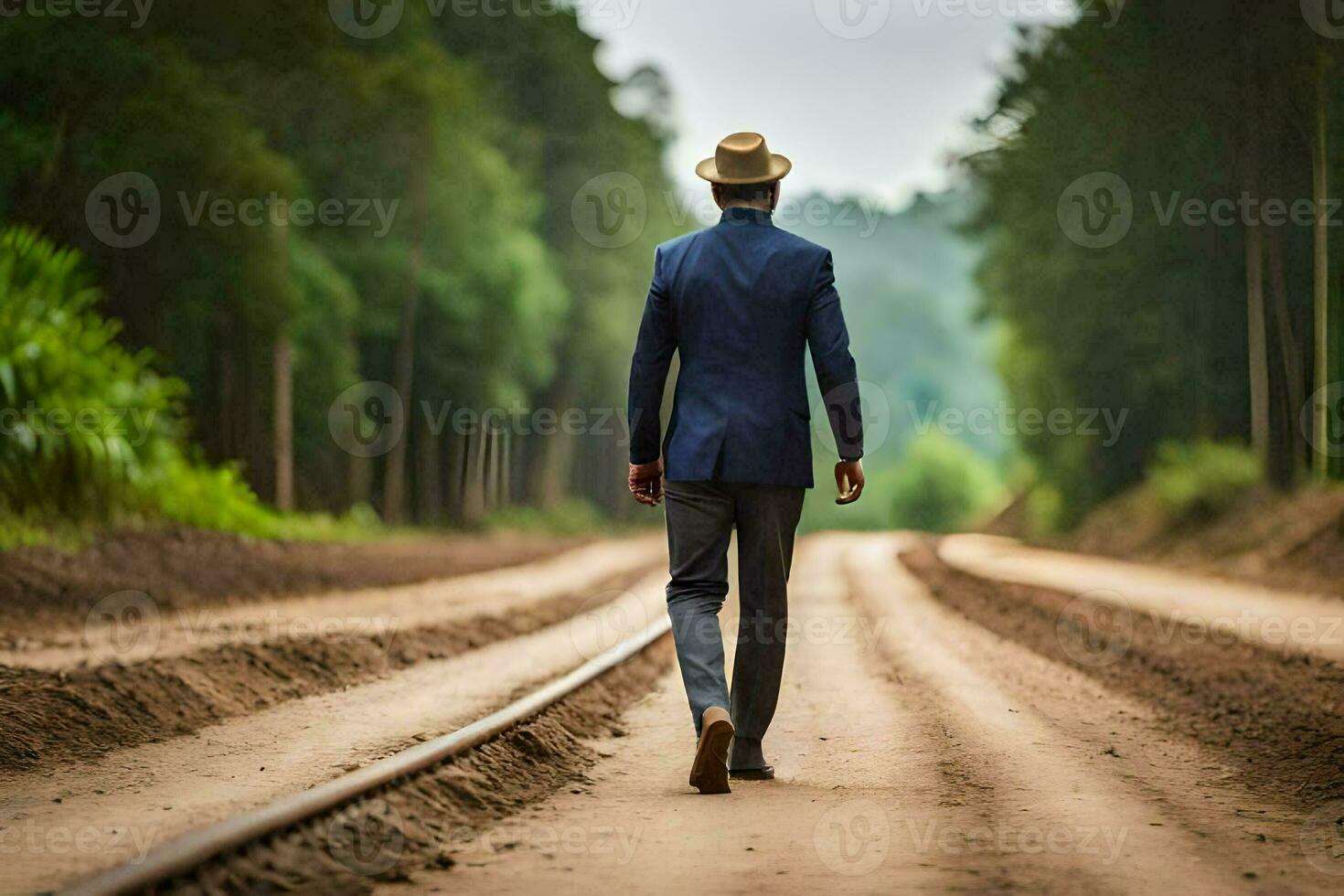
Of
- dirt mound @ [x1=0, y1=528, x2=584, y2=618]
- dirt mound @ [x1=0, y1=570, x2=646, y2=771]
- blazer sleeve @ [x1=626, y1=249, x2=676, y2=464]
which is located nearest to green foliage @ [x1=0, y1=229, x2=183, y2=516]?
dirt mound @ [x1=0, y1=528, x2=584, y2=618]

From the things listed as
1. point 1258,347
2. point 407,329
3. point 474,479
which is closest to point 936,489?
point 474,479

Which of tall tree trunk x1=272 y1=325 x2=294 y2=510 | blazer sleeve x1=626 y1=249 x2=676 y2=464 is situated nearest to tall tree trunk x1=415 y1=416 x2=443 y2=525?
tall tree trunk x1=272 y1=325 x2=294 y2=510

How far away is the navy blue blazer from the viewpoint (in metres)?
5.30

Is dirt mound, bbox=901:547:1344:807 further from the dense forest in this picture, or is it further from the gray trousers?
the dense forest

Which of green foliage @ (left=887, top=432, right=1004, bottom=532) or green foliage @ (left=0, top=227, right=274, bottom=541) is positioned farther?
green foliage @ (left=887, top=432, right=1004, bottom=532)

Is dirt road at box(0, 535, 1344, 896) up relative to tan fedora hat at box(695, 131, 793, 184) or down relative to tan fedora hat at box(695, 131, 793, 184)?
down

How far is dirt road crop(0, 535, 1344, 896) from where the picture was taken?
13.0ft

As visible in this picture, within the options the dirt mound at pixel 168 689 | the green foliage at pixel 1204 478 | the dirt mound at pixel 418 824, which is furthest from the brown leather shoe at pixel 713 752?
the green foliage at pixel 1204 478

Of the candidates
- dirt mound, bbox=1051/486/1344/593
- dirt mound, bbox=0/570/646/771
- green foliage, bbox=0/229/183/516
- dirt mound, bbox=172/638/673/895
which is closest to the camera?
dirt mound, bbox=172/638/673/895

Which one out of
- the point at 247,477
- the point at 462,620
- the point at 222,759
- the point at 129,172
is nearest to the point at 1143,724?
the point at 222,759

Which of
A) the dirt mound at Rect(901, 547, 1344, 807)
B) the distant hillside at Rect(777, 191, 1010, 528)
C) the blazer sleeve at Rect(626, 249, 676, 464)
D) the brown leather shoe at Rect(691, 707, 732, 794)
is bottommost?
the dirt mound at Rect(901, 547, 1344, 807)

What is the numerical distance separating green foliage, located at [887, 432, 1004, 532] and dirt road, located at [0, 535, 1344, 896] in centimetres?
6337

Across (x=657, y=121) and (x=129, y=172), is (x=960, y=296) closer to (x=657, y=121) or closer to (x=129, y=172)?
(x=657, y=121)

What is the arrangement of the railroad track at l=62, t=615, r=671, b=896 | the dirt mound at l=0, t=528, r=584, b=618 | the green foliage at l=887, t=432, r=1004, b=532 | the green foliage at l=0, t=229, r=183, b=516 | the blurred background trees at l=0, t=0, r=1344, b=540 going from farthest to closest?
the green foliage at l=887, t=432, r=1004, b=532, the blurred background trees at l=0, t=0, r=1344, b=540, the green foliage at l=0, t=229, r=183, b=516, the dirt mound at l=0, t=528, r=584, b=618, the railroad track at l=62, t=615, r=671, b=896
